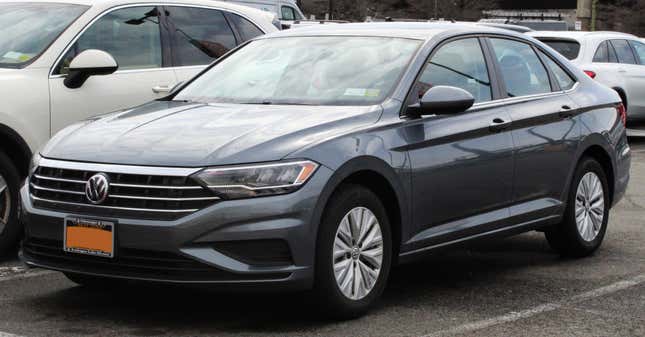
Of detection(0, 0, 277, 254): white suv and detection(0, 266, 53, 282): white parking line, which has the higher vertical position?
detection(0, 0, 277, 254): white suv

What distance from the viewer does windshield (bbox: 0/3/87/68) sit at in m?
7.95

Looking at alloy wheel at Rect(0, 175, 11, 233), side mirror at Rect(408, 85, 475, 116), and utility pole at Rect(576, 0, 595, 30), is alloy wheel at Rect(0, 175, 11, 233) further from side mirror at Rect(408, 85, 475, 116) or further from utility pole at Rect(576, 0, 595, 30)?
utility pole at Rect(576, 0, 595, 30)

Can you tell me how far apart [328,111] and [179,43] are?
2819 millimetres

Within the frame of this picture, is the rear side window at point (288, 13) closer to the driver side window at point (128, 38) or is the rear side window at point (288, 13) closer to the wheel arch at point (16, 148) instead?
the driver side window at point (128, 38)

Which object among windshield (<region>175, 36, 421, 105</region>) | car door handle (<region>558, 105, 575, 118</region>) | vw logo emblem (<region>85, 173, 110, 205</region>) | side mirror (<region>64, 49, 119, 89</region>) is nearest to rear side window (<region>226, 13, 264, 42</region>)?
side mirror (<region>64, 49, 119, 89</region>)

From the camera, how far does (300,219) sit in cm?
557

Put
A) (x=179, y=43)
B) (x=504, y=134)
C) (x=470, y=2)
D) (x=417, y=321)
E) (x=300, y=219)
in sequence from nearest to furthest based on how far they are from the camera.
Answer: (x=300, y=219) → (x=417, y=321) → (x=504, y=134) → (x=179, y=43) → (x=470, y=2)

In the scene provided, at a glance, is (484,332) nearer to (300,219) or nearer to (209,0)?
(300,219)

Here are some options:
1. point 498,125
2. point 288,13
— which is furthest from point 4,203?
point 288,13

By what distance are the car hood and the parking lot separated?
694 mm

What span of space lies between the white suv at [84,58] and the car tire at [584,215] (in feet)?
9.22

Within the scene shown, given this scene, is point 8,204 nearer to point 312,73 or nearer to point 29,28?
point 29,28

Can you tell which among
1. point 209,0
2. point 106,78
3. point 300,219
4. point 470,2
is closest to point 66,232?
point 300,219

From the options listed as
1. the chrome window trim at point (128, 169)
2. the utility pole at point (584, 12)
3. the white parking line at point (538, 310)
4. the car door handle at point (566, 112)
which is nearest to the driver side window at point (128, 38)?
the chrome window trim at point (128, 169)
